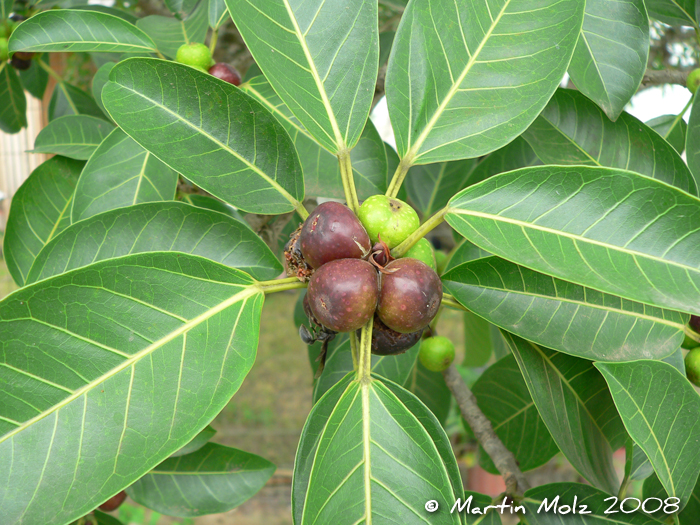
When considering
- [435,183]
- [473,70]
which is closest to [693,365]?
[473,70]

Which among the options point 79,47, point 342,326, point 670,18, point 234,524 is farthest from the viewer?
point 234,524

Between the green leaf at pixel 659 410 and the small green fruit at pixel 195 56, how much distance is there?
1028 mm

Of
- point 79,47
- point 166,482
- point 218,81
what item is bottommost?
point 166,482

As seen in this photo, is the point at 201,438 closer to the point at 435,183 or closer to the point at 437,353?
the point at 437,353

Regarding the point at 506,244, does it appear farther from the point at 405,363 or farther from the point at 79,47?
the point at 79,47

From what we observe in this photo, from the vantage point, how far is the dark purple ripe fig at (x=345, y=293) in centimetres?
66

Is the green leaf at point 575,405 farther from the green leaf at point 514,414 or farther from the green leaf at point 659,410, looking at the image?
the green leaf at point 514,414

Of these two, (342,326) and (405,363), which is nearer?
(342,326)

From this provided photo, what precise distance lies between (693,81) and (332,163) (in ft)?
2.96

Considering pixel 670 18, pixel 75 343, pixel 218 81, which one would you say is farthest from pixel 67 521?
pixel 670 18

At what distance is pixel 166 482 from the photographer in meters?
1.34

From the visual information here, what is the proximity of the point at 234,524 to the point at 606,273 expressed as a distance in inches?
134

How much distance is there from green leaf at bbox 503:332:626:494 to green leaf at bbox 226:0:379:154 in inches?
18.1

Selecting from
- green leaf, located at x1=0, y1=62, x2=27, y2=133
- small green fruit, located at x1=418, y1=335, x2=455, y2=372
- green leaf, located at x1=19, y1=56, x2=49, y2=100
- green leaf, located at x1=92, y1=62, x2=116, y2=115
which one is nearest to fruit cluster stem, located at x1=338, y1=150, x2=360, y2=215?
small green fruit, located at x1=418, y1=335, x2=455, y2=372
